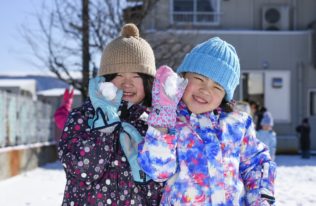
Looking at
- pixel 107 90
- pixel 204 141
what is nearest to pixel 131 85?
pixel 107 90

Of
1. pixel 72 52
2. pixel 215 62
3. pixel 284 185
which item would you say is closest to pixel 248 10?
pixel 72 52

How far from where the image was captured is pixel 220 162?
2.56 meters

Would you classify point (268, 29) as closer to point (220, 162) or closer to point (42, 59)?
point (42, 59)

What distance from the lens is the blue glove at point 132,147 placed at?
2527 mm

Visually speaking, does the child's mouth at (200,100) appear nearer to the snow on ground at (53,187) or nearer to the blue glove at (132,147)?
the blue glove at (132,147)

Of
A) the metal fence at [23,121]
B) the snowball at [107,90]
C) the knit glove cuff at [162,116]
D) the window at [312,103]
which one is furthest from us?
the window at [312,103]

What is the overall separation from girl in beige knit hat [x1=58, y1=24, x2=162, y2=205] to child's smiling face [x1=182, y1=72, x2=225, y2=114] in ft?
0.74

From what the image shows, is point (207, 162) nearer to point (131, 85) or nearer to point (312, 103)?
point (131, 85)

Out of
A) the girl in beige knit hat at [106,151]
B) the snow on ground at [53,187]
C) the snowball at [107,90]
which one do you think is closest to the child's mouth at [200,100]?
the girl in beige knit hat at [106,151]

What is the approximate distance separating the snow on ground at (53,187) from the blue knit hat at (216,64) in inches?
218

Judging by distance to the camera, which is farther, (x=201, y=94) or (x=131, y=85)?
(x=131, y=85)

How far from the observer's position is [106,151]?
249cm

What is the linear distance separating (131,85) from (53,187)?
7321 mm

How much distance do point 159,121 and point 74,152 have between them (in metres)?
0.40
